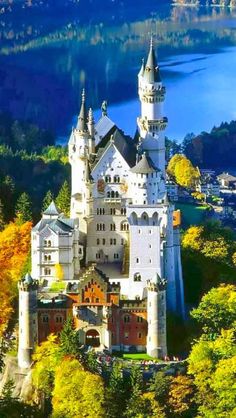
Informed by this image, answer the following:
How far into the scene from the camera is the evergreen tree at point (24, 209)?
38469 millimetres

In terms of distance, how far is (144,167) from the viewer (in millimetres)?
31828

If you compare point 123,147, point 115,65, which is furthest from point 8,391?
point 115,65

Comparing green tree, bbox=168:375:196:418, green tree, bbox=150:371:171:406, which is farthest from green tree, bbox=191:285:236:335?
green tree, bbox=150:371:171:406

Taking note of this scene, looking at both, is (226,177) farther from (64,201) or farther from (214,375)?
(214,375)

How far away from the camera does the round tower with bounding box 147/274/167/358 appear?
30.0 m

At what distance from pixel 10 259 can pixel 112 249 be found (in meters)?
3.61

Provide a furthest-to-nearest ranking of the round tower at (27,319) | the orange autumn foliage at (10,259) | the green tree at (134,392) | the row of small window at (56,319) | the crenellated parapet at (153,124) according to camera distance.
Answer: the crenellated parapet at (153,124)
the orange autumn foliage at (10,259)
the row of small window at (56,319)
the round tower at (27,319)
the green tree at (134,392)

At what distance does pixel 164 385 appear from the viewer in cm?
2864

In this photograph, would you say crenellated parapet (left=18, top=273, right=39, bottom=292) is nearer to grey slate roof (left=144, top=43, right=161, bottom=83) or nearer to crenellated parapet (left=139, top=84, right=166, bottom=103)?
crenellated parapet (left=139, top=84, right=166, bottom=103)

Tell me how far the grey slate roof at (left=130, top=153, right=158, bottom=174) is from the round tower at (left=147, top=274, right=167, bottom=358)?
11.0 feet

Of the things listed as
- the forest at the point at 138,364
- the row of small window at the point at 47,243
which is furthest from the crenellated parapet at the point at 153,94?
the forest at the point at 138,364

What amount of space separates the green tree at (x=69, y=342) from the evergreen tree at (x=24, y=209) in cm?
946

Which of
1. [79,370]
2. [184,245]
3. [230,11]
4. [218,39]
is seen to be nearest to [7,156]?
[184,245]

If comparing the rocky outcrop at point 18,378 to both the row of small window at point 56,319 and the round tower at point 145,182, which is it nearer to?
the row of small window at point 56,319
